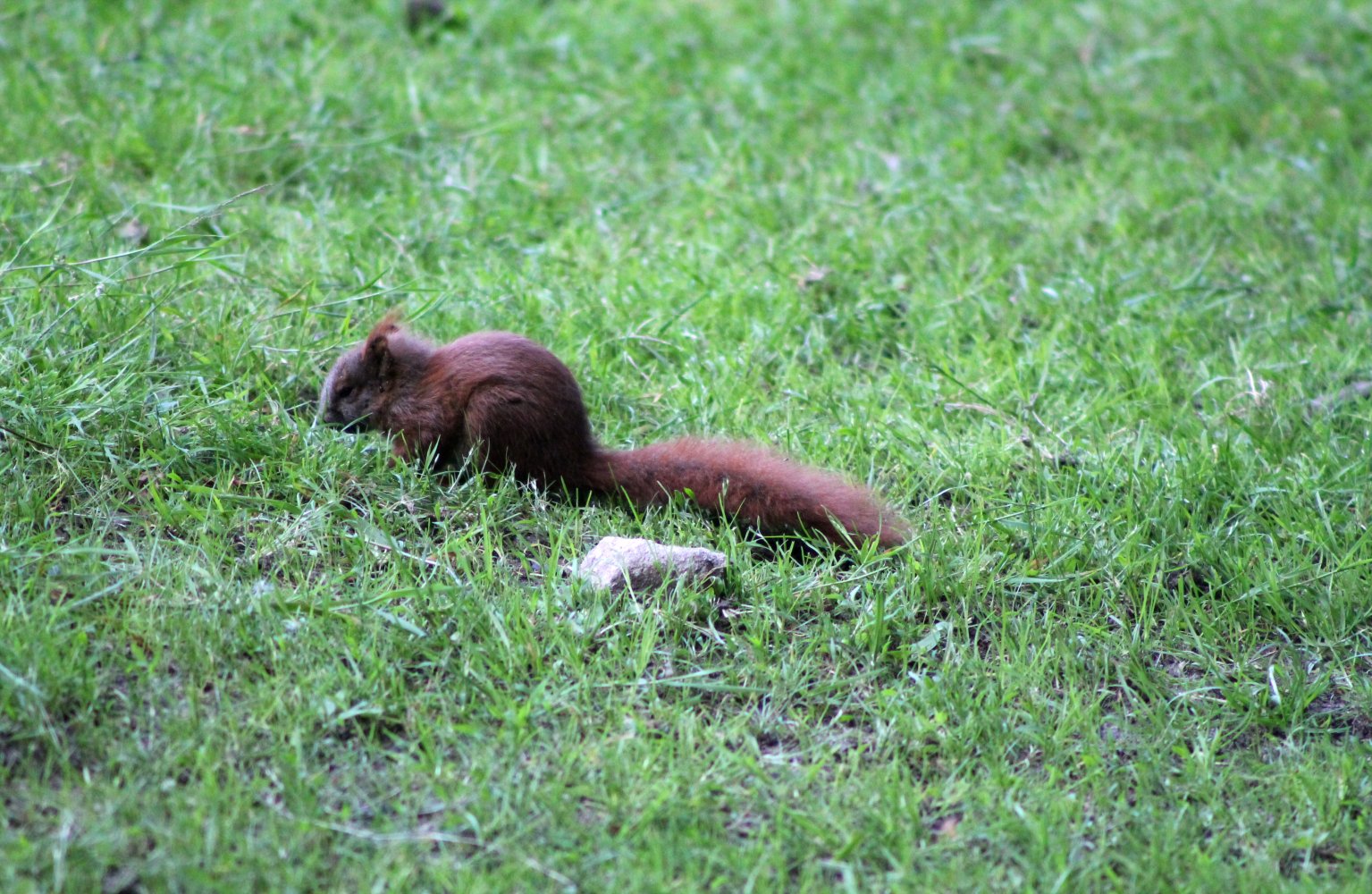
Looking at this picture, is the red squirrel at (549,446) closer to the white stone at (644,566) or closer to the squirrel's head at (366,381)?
the squirrel's head at (366,381)

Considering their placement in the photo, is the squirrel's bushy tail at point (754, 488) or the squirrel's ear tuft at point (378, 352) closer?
the squirrel's bushy tail at point (754, 488)

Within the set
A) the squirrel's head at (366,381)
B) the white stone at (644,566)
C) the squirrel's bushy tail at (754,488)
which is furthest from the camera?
the squirrel's head at (366,381)

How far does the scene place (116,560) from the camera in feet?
10.6

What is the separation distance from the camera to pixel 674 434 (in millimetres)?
4191

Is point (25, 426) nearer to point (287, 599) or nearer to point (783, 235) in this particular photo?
point (287, 599)

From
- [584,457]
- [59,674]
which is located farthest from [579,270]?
[59,674]

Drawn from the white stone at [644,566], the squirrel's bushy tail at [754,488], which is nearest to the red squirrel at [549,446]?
the squirrel's bushy tail at [754,488]

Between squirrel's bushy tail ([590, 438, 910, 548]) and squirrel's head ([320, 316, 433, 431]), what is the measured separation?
2.29 feet

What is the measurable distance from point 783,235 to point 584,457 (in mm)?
2043

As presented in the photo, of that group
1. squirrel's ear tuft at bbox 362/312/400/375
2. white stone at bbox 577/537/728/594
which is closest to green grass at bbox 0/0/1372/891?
white stone at bbox 577/537/728/594

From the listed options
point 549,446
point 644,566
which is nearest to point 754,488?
point 644,566

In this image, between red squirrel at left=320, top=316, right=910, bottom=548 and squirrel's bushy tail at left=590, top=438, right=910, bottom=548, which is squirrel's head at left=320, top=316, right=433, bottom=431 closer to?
red squirrel at left=320, top=316, right=910, bottom=548

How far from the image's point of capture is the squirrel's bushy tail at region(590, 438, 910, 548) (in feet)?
11.7

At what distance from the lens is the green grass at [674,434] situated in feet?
8.97
